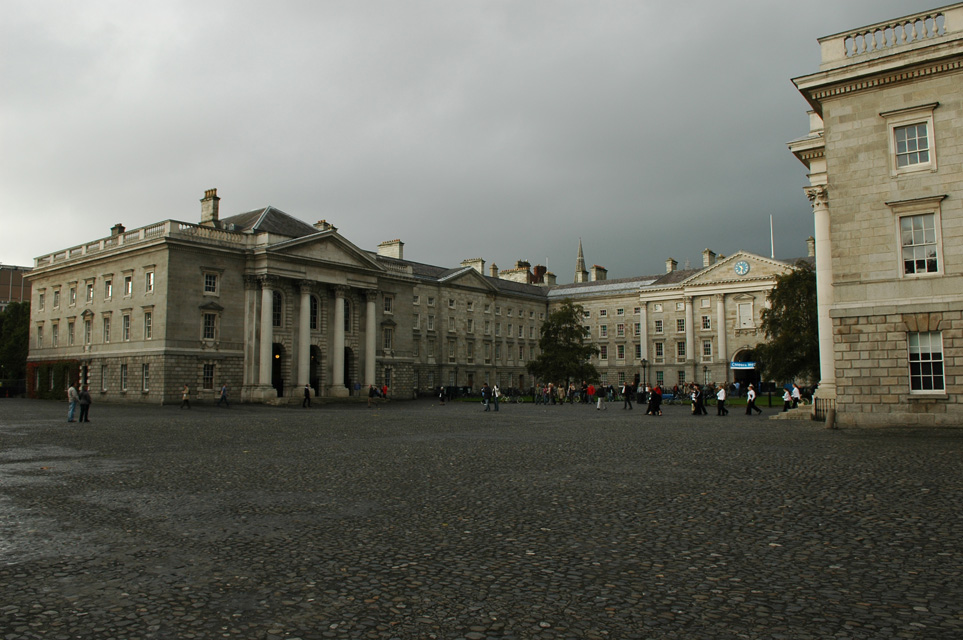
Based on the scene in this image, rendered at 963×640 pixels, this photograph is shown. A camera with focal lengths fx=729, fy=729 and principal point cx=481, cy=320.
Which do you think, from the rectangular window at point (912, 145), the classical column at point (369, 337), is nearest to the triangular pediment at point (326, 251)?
the classical column at point (369, 337)

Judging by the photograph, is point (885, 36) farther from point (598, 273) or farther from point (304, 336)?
point (598, 273)

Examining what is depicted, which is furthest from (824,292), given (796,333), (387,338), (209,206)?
(209,206)

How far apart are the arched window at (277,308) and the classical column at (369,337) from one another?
322 inches

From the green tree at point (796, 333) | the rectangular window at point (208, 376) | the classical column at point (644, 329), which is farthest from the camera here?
the classical column at point (644, 329)

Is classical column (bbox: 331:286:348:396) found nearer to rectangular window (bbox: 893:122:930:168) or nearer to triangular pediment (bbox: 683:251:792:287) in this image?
rectangular window (bbox: 893:122:930:168)

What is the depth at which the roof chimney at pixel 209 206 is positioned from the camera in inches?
2250

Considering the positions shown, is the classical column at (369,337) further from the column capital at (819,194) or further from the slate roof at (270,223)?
→ the column capital at (819,194)

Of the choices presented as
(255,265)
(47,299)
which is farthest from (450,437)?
(47,299)

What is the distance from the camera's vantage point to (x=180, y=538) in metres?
7.69

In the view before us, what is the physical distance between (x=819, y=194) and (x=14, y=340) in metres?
75.8

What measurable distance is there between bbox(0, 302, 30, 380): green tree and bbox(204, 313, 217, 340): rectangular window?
3298cm

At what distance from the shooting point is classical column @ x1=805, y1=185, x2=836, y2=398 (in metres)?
27.7

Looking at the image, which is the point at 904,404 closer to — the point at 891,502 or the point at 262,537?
the point at 891,502

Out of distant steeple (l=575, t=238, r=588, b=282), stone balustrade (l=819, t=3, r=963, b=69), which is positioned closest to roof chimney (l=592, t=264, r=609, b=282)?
distant steeple (l=575, t=238, r=588, b=282)
